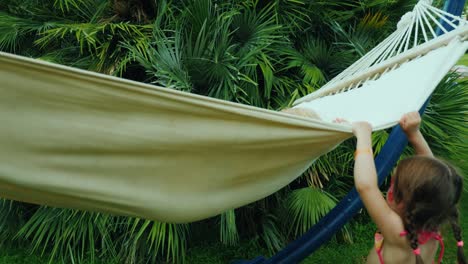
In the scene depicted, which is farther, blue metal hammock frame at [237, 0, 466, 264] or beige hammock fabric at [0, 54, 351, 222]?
blue metal hammock frame at [237, 0, 466, 264]

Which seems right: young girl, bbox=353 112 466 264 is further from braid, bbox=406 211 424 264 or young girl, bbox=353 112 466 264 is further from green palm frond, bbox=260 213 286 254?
green palm frond, bbox=260 213 286 254

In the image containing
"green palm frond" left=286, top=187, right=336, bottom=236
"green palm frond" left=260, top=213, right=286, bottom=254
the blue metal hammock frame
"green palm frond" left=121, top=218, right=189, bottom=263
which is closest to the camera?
the blue metal hammock frame

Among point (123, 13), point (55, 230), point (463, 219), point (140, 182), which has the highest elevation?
point (123, 13)

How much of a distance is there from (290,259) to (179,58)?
3.96 ft

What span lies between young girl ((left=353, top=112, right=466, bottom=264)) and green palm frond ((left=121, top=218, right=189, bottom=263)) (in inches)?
58.4

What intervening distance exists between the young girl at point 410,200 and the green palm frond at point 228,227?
134cm

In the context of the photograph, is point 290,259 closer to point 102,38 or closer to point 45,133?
point 45,133

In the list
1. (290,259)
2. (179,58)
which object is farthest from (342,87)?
(179,58)

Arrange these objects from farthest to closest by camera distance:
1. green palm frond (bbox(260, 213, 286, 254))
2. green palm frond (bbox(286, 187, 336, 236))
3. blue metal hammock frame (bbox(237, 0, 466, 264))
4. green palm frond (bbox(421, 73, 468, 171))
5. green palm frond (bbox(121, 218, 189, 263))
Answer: green palm frond (bbox(421, 73, 468, 171))
green palm frond (bbox(260, 213, 286, 254))
green palm frond (bbox(286, 187, 336, 236))
green palm frond (bbox(121, 218, 189, 263))
blue metal hammock frame (bbox(237, 0, 466, 264))

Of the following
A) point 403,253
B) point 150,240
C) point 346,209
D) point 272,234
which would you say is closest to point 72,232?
point 150,240

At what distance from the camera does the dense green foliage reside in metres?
2.51

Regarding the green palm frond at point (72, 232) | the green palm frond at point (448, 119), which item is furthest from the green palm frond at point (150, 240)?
the green palm frond at point (448, 119)

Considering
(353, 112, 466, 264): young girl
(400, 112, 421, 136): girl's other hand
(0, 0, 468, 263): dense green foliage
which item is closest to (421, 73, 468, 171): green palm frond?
(0, 0, 468, 263): dense green foliage

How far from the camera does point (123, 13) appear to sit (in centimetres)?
293
